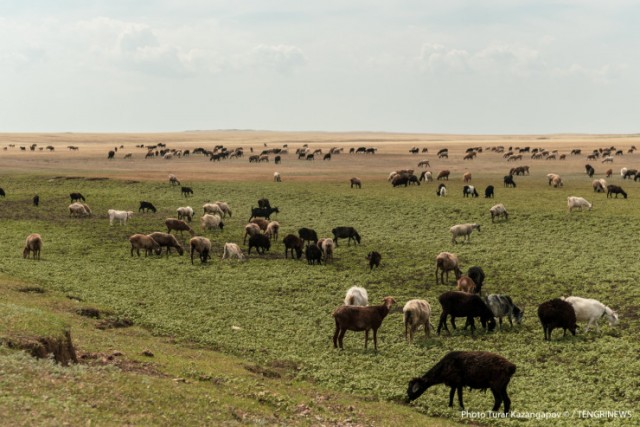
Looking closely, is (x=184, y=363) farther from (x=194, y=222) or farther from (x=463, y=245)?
(x=194, y=222)

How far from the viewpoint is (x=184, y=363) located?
50.6 ft

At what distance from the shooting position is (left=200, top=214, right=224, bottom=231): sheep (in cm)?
3819

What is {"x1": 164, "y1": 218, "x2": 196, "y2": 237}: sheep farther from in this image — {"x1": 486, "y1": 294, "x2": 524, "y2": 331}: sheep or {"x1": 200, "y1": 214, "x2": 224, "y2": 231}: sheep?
{"x1": 486, "y1": 294, "x2": 524, "y2": 331}: sheep

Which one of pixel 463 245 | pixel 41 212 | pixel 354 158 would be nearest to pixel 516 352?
pixel 463 245

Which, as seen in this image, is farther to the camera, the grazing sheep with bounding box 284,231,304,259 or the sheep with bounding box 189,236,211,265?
the grazing sheep with bounding box 284,231,304,259

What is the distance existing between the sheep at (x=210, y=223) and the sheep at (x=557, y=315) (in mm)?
23907

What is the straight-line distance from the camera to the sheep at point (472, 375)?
13383mm

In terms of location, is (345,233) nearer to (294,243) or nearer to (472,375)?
(294,243)

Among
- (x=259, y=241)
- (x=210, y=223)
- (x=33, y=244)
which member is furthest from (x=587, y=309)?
(x=33, y=244)

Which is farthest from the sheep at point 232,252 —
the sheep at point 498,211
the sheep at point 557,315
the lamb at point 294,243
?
the sheep at point 498,211

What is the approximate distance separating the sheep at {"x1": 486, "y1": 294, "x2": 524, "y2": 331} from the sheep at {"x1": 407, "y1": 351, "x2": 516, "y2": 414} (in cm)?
604

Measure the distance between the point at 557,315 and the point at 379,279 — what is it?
963 centimetres

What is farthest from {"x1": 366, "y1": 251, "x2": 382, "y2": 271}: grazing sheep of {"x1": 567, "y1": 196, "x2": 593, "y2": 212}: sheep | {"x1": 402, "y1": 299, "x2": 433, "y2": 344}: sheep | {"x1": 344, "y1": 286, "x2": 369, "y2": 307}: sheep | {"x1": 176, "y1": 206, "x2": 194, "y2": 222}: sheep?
{"x1": 567, "y1": 196, "x2": 593, "y2": 212}: sheep

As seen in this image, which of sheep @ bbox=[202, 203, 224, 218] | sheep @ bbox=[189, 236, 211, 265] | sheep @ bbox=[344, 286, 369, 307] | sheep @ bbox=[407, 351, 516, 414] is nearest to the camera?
sheep @ bbox=[407, 351, 516, 414]
